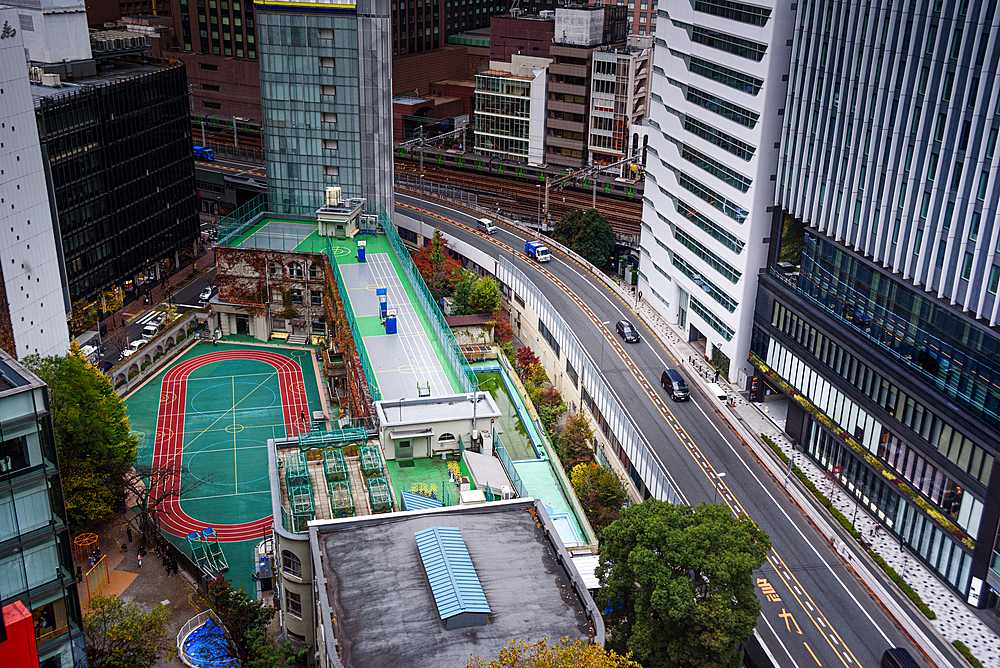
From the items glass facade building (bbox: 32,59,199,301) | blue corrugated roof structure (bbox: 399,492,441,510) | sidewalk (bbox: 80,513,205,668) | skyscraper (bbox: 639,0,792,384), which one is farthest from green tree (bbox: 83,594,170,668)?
skyscraper (bbox: 639,0,792,384)

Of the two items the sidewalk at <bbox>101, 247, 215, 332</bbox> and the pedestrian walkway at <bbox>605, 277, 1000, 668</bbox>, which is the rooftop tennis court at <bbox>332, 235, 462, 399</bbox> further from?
the pedestrian walkway at <bbox>605, 277, 1000, 668</bbox>

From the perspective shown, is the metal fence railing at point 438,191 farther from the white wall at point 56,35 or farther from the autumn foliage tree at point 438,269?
the white wall at point 56,35

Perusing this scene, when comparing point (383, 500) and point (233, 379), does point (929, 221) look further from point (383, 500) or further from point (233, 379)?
point (233, 379)

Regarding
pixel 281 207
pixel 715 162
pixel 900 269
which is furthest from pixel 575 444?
pixel 281 207

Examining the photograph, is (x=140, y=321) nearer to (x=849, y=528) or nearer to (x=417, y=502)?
(x=417, y=502)

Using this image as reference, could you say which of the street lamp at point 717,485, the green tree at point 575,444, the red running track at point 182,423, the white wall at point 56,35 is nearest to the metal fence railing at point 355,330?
the red running track at point 182,423

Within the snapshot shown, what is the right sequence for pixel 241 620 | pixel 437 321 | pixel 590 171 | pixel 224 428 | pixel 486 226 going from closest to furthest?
pixel 241 620 < pixel 437 321 < pixel 224 428 < pixel 486 226 < pixel 590 171
